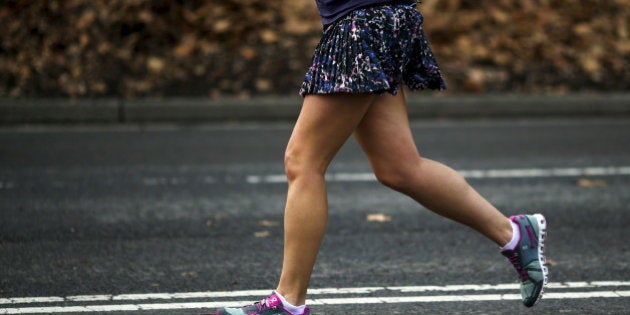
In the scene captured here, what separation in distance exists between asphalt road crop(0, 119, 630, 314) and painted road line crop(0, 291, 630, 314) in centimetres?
1

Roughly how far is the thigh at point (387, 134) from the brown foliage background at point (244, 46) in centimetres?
792

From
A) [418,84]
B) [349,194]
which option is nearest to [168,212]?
[349,194]

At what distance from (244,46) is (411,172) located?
8.74 metres

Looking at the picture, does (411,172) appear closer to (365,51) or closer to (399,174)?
(399,174)

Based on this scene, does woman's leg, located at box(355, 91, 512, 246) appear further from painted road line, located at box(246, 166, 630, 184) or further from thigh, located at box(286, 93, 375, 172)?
painted road line, located at box(246, 166, 630, 184)

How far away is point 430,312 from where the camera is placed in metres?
4.34

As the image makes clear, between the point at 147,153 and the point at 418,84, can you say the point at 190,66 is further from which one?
the point at 418,84

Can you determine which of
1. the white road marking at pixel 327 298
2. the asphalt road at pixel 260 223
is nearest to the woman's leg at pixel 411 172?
the asphalt road at pixel 260 223

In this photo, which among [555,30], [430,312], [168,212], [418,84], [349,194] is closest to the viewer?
[418,84]

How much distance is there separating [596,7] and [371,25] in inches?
422

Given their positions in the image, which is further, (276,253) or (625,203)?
(625,203)

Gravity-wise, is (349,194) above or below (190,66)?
above

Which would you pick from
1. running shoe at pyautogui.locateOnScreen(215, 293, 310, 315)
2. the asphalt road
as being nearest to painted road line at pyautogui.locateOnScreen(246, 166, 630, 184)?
the asphalt road

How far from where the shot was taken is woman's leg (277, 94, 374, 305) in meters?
3.75
